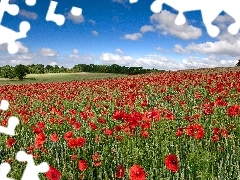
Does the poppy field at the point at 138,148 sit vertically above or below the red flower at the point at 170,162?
below

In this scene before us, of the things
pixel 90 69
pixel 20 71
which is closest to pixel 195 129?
pixel 20 71

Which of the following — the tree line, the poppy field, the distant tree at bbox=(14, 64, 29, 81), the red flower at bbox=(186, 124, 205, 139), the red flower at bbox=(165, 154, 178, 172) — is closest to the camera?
the red flower at bbox=(165, 154, 178, 172)

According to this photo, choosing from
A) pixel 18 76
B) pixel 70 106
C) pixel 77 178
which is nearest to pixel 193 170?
pixel 77 178

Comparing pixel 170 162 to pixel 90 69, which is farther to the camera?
pixel 90 69

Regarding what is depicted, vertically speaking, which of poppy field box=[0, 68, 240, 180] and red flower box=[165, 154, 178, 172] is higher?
red flower box=[165, 154, 178, 172]

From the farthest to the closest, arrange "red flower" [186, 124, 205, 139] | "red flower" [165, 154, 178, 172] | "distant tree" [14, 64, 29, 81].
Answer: "distant tree" [14, 64, 29, 81]
"red flower" [186, 124, 205, 139]
"red flower" [165, 154, 178, 172]

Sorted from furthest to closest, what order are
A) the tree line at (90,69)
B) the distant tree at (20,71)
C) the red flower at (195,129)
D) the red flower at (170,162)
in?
the tree line at (90,69) < the distant tree at (20,71) < the red flower at (195,129) < the red flower at (170,162)

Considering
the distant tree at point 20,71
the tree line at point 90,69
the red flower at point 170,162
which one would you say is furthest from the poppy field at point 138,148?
the tree line at point 90,69

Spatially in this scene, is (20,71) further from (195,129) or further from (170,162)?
(170,162)

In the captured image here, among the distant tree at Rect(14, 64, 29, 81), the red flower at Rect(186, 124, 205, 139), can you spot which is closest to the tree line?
the distant tree at Rect(14, 64, 29, 81)

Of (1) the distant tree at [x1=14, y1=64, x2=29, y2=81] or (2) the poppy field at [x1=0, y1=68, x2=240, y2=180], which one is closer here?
(2) the poppy field at [x1=0, y1=68, x2=240, y2=180]

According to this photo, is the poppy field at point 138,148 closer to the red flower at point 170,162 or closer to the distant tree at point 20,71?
the red flower at point 170,162

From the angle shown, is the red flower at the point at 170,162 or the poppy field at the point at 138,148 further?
the poppy field at the point at 138,148

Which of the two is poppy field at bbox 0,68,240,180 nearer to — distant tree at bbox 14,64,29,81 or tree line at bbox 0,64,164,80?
distant tree at bbox 14,64,29,81
